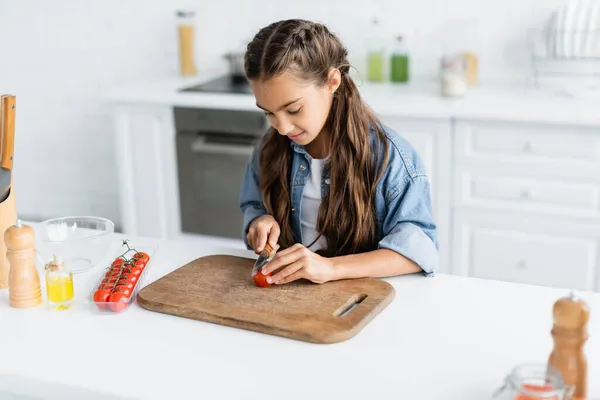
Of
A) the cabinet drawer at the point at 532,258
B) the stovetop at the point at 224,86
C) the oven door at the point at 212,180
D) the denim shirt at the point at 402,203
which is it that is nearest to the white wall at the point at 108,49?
the stovetop at the point at 224,86

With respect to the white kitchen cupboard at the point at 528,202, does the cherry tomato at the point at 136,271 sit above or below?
above

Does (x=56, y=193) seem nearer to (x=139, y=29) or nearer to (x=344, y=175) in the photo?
(x=139, y=29)

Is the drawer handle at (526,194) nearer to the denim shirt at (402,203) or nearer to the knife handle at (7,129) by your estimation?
the denim shirt at (402,203)

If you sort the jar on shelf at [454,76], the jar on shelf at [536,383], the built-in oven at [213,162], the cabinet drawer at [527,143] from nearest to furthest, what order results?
1. the jar on shelf at [536,383]
2. the cabinet drawer at [527,143]
3. the jar on shelf at [454,76]
4. the built-in oven at [213,162]

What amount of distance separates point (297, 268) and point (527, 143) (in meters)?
1.64

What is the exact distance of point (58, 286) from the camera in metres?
1.50

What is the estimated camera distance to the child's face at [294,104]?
5.64 ft

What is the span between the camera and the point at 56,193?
4539 mm

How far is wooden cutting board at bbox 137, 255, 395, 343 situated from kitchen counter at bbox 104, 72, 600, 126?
59.6 inches

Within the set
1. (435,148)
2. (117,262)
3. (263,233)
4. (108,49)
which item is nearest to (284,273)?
(263,233)

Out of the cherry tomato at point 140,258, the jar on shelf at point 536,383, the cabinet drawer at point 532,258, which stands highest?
the jar on shelf at point 536,383

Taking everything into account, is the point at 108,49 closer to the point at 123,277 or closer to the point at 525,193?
the point at 525,193

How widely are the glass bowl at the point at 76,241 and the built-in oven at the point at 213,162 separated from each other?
1552 millimetres

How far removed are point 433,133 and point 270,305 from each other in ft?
5.63
